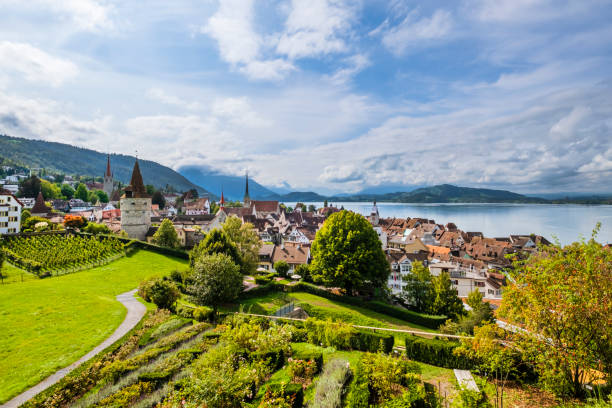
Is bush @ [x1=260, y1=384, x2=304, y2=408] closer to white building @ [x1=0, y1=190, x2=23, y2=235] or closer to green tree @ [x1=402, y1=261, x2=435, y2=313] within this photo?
green tree @ [x1=402, y1=261, x2=435, y2=313]

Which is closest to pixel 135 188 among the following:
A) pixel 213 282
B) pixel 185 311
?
pixel 213 282

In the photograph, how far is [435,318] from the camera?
27.3m

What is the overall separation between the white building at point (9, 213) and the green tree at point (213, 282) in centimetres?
4517

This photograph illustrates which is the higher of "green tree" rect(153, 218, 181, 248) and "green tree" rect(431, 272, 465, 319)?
"green tree" rect(153, 218, 181, 248)

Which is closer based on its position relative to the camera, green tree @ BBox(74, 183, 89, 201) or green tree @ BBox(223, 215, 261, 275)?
green tree @ BBox(223, 215, 261, 275)

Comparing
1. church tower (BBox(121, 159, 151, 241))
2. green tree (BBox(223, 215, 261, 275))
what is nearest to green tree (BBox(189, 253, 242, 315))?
green tree (BBox(223, 215, 261, 275))

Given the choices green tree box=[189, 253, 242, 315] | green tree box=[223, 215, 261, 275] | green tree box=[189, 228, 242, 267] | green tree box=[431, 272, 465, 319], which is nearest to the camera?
green tree box=[189, 253, 242, 315]

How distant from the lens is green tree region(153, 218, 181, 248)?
46625 millimetres

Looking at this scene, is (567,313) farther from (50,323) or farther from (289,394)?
(50,323)

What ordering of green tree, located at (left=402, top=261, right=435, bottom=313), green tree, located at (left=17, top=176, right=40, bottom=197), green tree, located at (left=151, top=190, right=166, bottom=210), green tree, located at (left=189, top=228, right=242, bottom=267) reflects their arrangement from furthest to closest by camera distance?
green tree, located at (left=151, top=190, right=166, bottom=210) → green tree, located at (left=17, top=176, right=40, bottom=197) → green tree, located at (left=402, top=261, right=435, bottom=313) → green tree, located at (left=189, top=228, right=242, bottom=267)

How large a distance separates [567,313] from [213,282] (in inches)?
796

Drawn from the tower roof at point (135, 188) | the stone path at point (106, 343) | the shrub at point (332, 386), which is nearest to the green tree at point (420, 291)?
the shrub at point (332, 386)

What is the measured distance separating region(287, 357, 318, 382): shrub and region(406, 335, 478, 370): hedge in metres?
5.11

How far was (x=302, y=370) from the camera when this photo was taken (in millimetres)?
10492
